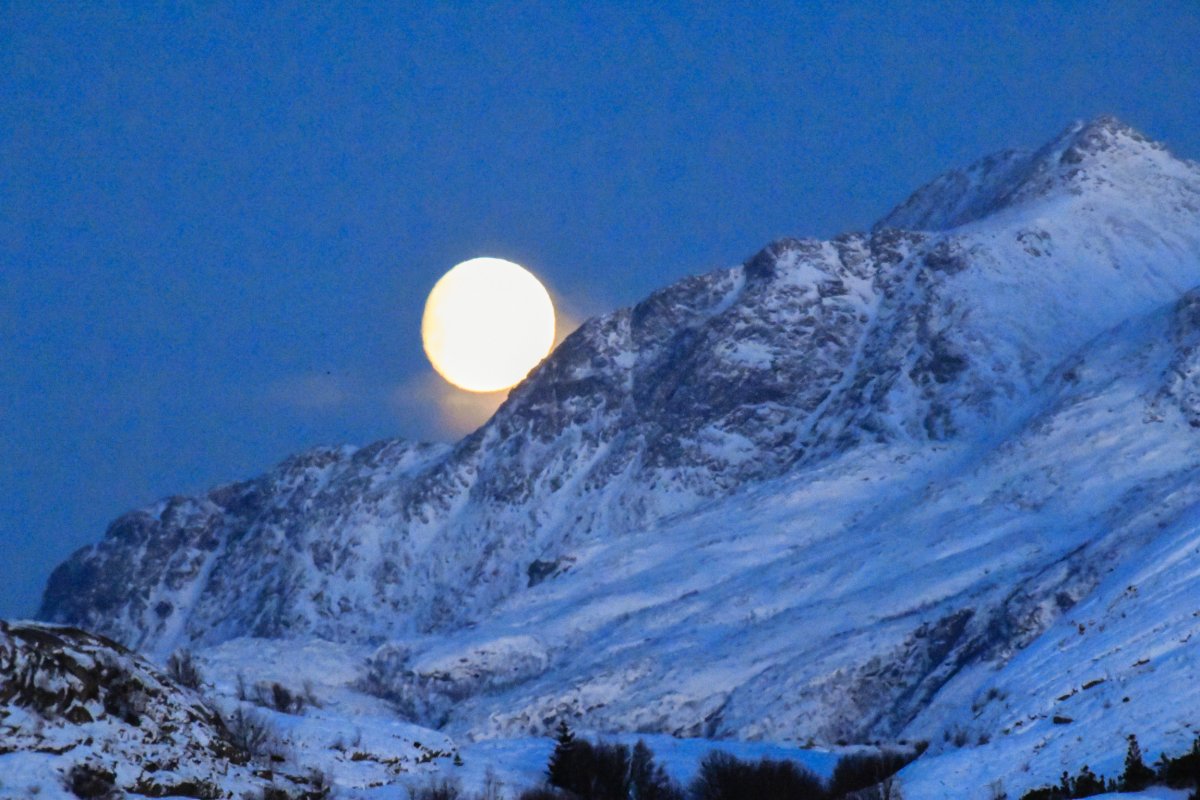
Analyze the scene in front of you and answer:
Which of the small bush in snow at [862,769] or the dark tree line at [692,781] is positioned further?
the small bush in snow at [862,769]

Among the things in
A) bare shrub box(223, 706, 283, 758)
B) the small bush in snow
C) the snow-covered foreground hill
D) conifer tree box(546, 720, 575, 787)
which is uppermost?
A: the snow-covered foreground hill

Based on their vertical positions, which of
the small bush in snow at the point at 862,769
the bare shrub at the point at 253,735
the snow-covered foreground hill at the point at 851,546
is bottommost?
the small bush in snow at the point at 862,769

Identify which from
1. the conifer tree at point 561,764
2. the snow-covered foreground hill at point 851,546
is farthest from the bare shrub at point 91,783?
the snow-covered foreground hill at point 851,546

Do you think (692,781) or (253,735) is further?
(692,781)

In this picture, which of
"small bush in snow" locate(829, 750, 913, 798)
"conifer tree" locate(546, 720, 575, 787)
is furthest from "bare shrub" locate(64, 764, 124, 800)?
"small bush in snow" locate(829, 750, 913, 798)

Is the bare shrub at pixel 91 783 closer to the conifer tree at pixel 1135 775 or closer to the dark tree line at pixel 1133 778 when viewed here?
the dark tree line at pixel 1133 778

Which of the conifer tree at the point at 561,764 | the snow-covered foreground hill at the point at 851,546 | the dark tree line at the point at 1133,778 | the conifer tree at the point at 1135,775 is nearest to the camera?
the dark tree line at the point at 1133,778

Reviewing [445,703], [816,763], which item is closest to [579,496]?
[445,703]

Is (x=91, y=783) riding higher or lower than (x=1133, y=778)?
higher

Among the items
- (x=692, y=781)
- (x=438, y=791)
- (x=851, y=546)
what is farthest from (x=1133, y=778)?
(x=851, y=546)

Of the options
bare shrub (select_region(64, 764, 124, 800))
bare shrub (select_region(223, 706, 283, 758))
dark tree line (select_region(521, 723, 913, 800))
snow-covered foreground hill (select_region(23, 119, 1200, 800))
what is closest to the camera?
bare shrub (select_region(64, 764, 124, 800))

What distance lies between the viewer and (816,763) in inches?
2813

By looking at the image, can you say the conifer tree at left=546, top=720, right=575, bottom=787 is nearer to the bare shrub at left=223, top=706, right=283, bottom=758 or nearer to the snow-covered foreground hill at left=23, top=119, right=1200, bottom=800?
the bare shrub at left=223, top=706, right=283, bottom=758

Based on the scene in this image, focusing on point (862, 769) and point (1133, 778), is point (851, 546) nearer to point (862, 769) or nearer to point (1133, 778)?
point (862, 769)
